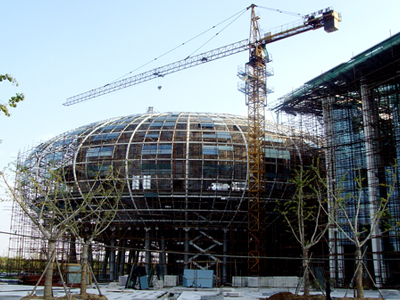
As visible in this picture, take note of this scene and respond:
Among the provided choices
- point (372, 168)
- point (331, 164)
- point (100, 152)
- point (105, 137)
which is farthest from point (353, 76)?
point (100, 152)

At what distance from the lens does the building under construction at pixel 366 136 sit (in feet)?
156

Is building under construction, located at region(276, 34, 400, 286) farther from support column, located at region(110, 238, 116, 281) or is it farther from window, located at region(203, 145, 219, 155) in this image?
support column, located at region(110, 238, 116, 281)

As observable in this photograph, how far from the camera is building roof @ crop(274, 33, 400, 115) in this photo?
47.7 meters

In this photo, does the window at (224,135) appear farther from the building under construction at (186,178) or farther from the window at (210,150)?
the window at (210,150)

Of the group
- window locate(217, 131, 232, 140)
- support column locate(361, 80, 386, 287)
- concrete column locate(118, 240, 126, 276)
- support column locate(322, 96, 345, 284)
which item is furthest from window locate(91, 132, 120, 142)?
support column locate(361, 80, 386, 287)

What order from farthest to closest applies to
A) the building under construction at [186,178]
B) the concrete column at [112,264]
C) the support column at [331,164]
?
the concrete column at [112,264], the building under construction at [186,178], the support column at [331,164]

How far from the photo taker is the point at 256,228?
56031 mm

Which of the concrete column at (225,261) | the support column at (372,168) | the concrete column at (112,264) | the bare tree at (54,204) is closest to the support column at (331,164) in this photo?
the support column at (372,168)

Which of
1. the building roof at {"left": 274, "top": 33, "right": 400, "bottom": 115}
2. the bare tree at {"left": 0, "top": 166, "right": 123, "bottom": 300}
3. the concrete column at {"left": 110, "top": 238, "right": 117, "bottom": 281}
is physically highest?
the building roof at {"left": 274, "top": 33, "right": 400, "bottom": 115}

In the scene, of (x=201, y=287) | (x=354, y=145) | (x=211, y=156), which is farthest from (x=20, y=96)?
(x=354, y=145)

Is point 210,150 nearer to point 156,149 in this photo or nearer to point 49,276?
point 156,149

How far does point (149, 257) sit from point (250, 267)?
12.9m

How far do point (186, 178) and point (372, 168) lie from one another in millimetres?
21039

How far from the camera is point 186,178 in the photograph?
5266 cm
